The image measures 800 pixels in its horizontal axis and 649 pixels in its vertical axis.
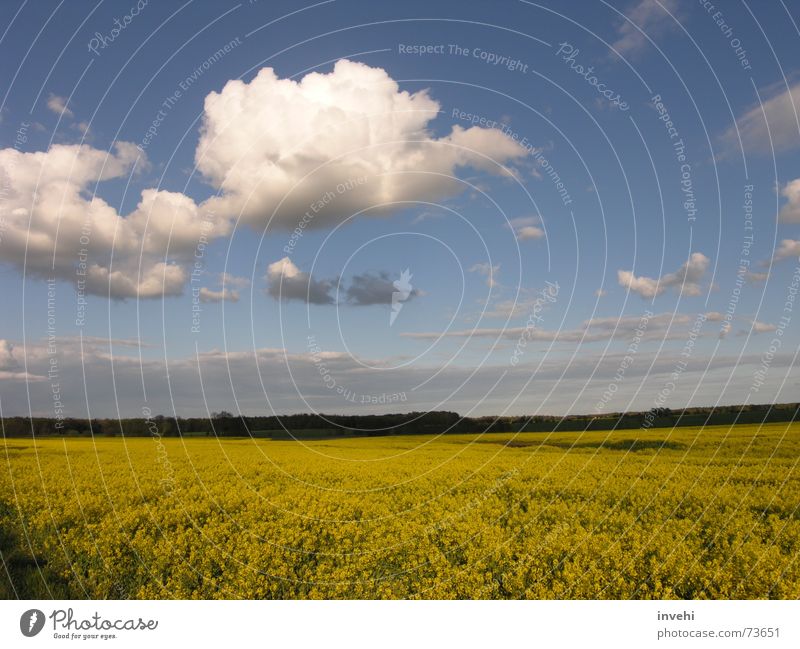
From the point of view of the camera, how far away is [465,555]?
11.1 metres

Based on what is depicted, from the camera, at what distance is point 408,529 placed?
12227 mm
